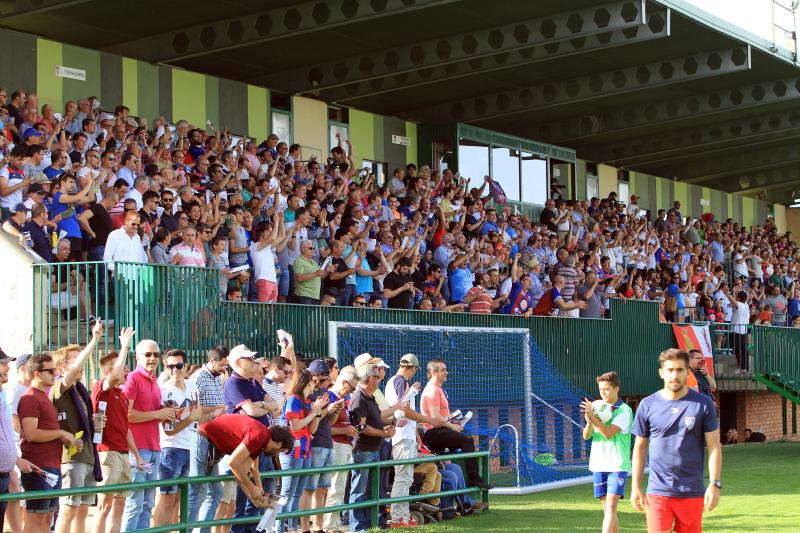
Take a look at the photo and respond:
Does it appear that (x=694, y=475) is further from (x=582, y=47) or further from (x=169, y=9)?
(x=582, y=47)

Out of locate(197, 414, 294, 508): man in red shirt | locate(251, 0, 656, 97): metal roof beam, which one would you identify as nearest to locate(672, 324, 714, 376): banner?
locate(251, 0, 656, 97): metal roof beam

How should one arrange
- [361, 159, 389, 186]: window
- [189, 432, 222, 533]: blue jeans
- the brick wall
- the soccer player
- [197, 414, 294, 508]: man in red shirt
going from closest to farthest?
the soccer player, [197, 414, 294, 508]: man in red shirt, [189, 432, 222, 533]: blue jeans, [361, 159, 389, 186]: window, the brick wall

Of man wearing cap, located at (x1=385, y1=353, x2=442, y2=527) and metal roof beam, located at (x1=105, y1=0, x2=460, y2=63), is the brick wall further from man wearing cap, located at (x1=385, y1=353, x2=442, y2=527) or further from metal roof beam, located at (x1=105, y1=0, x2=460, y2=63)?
man wearing cap, located at (x1=385, y1=353, x2=442, y2=527)

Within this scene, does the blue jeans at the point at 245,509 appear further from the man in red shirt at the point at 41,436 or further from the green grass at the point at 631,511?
the green grass at the point at 631,511

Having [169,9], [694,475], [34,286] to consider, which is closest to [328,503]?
[34,286]

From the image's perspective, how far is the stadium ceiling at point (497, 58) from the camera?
23.3 metres

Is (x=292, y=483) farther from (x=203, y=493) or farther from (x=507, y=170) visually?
(x=507, y=170)

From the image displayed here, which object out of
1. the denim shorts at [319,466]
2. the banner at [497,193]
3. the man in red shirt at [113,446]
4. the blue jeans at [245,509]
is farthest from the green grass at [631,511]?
the banner at [497,193]

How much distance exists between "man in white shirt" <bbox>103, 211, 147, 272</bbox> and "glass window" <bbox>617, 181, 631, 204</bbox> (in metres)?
26.5

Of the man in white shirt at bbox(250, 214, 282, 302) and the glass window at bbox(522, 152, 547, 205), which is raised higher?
the glass window at bbox(522, 152, 547, 205)

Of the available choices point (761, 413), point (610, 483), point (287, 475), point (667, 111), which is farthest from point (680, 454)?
point (761, 413)

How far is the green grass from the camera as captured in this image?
48.6 feet

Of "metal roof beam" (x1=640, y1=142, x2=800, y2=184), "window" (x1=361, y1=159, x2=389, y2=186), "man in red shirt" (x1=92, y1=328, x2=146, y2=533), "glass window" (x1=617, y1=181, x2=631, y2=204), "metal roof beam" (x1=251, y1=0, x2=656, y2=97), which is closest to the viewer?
"man in red shirt" (x1=92, y1=328, x2=146, y2=533)

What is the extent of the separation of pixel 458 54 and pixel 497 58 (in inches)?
60.8
